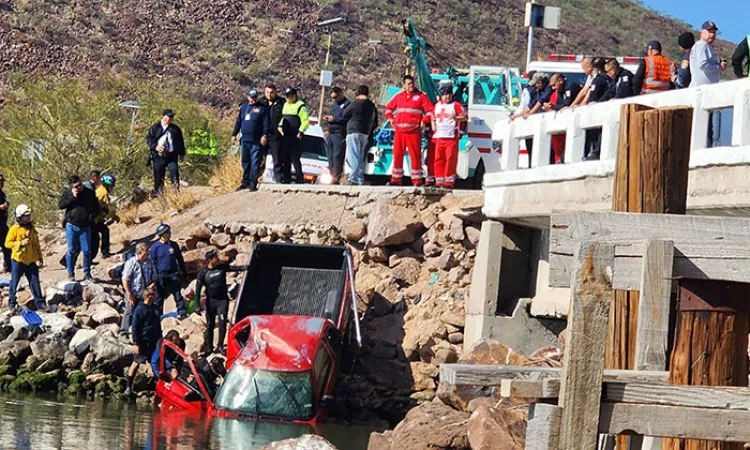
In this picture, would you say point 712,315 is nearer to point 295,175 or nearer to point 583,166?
point 583,166

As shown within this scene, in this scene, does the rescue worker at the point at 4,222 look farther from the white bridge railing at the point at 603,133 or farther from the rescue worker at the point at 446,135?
the white bridge railing at the point at 603,133

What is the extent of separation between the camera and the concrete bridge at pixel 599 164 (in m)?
12.7

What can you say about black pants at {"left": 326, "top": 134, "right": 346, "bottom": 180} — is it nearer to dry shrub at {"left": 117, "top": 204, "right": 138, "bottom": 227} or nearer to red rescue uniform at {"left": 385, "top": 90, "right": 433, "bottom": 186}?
red rescue uniform at {"left": 385, "top": 90, "right": 433, "bottom": 186}

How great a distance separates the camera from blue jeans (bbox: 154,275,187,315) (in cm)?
2225

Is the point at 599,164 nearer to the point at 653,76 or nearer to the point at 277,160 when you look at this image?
the point at 653,76

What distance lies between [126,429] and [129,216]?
10119 millimetres

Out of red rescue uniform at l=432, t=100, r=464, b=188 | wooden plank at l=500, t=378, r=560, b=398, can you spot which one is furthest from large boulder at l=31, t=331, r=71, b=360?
wooden plank at l=500, t=378, r=560, b=398

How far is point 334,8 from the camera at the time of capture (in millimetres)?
71562

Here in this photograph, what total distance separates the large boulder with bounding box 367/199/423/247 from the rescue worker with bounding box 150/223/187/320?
299 cm

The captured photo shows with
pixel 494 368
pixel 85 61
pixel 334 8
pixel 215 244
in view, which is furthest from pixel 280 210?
pixel 334 8

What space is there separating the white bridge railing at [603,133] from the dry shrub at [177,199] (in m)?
9.64

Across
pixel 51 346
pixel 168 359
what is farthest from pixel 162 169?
pixel 168 359

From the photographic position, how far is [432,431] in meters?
14.0

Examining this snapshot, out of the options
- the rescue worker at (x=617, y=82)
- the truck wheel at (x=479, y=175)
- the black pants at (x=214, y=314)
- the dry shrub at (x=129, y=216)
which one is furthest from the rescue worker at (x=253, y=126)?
the rescue worker at (x=617, y=82)
